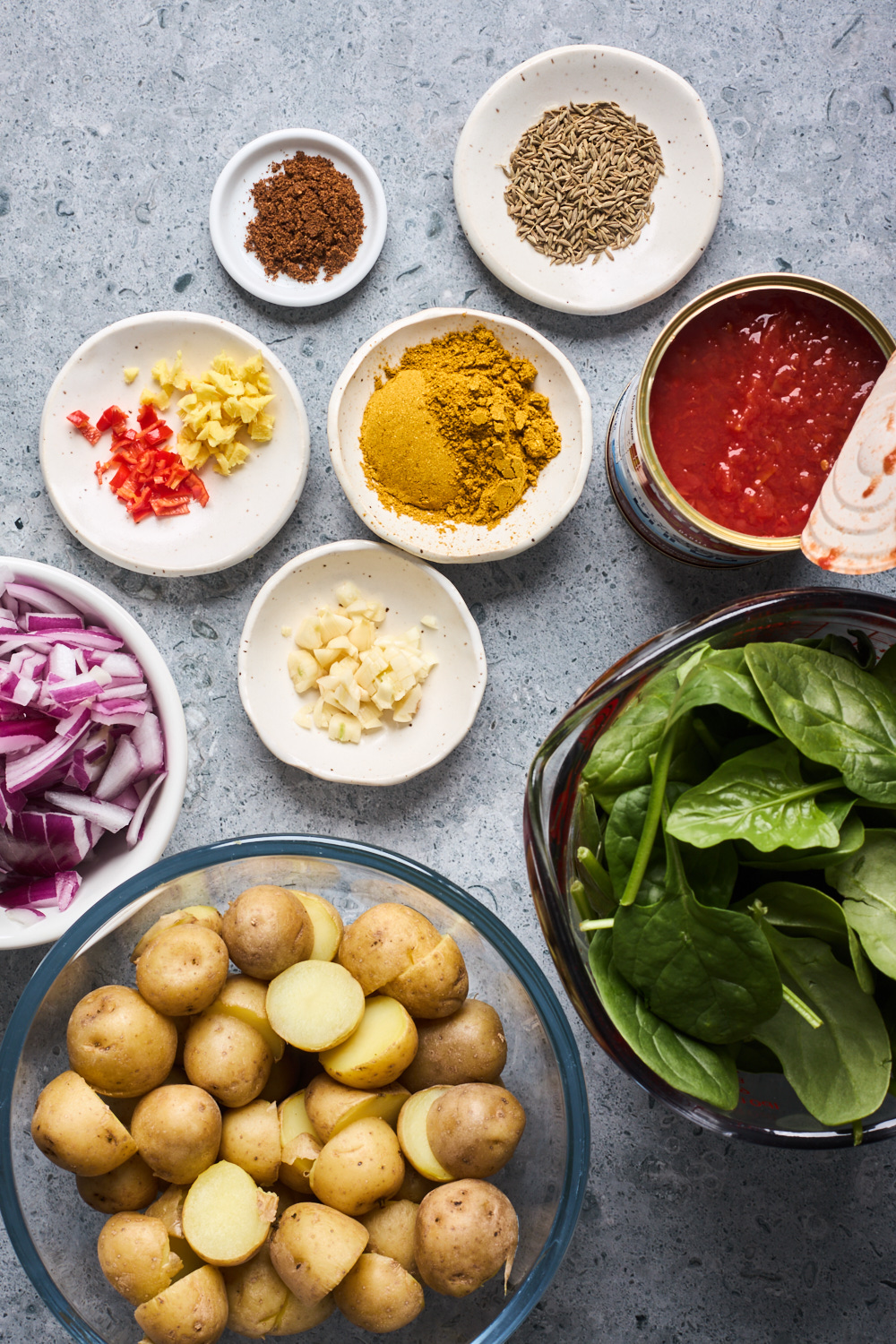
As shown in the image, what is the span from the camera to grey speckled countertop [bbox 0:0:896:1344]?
1.28 m

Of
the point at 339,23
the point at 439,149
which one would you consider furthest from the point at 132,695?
the point at 339,23

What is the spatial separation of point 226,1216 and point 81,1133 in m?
0.16

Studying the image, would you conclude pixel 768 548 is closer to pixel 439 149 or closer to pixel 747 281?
pixel 747 281

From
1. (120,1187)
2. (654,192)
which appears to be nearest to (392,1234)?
(120,1187)

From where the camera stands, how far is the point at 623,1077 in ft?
3.93

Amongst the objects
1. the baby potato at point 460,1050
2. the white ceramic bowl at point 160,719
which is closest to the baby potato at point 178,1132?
the baby potato at point 460,1050

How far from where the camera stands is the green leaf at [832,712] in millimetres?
779

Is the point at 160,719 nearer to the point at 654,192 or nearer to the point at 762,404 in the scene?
the point at 762,404

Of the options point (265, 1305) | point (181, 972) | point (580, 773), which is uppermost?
point (580, 773)

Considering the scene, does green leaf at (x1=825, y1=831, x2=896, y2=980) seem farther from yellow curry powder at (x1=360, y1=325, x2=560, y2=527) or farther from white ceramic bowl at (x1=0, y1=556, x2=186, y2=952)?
white ceramic bowl at (x1=0, y1=556, x2=186, y2=952)

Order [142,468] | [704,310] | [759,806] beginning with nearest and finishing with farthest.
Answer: [759,806]
[704,310]
[142,468]

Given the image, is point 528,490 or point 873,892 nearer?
point 873,892

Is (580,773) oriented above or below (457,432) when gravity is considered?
below

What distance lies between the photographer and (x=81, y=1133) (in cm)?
86
